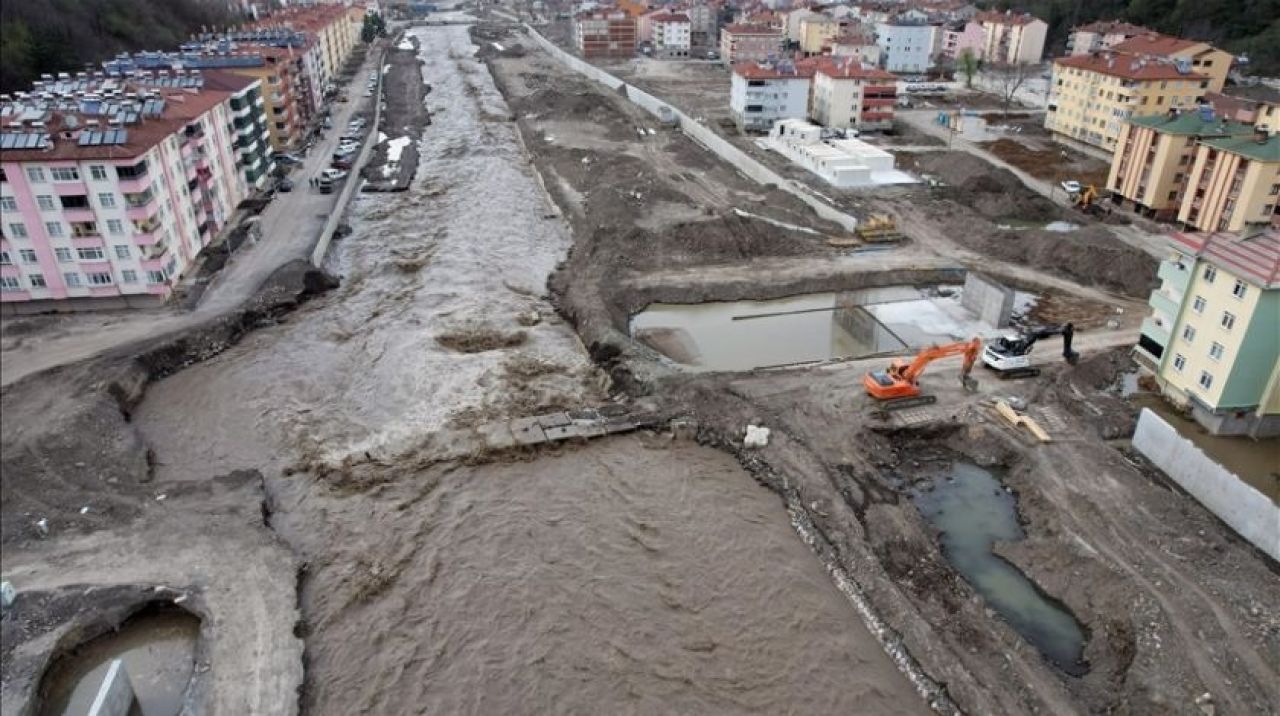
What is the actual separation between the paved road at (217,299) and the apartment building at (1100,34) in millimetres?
50977

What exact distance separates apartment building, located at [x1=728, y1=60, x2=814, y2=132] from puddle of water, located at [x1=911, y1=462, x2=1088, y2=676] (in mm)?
29957

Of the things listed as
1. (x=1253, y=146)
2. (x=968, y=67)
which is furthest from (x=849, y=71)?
(x=1253, y=146)

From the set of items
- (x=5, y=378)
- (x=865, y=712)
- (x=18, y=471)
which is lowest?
(x=865, y=712)

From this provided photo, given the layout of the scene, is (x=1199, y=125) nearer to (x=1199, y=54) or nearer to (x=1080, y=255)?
(x=1080, y=255)

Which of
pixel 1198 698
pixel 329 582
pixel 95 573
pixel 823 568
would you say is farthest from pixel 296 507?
pixel 1198 698

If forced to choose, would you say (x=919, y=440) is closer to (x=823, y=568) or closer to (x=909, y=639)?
(x=823, y=568)

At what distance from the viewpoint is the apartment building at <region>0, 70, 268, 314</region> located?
444 inches

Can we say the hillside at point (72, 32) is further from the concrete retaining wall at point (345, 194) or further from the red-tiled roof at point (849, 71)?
the red-tiled roof at point (849, 71)

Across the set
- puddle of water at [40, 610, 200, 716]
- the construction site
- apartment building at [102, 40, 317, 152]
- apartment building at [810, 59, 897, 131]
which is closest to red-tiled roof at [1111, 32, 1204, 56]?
apartment building at [810, 59, 897, 131]

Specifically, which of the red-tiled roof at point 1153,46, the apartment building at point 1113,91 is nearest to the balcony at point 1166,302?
the apartment building at point 1113,91

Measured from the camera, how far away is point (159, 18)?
3784 cm

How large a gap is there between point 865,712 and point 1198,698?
4.35m

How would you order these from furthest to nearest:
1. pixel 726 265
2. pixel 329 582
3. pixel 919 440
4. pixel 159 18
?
pixel 159 18 → pixel 726 265 → pixel 919 440 → pixel 329 582

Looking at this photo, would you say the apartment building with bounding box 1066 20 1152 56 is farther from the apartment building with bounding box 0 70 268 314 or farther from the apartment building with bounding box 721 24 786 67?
the apartment building with bounding box 0 70 268 314
